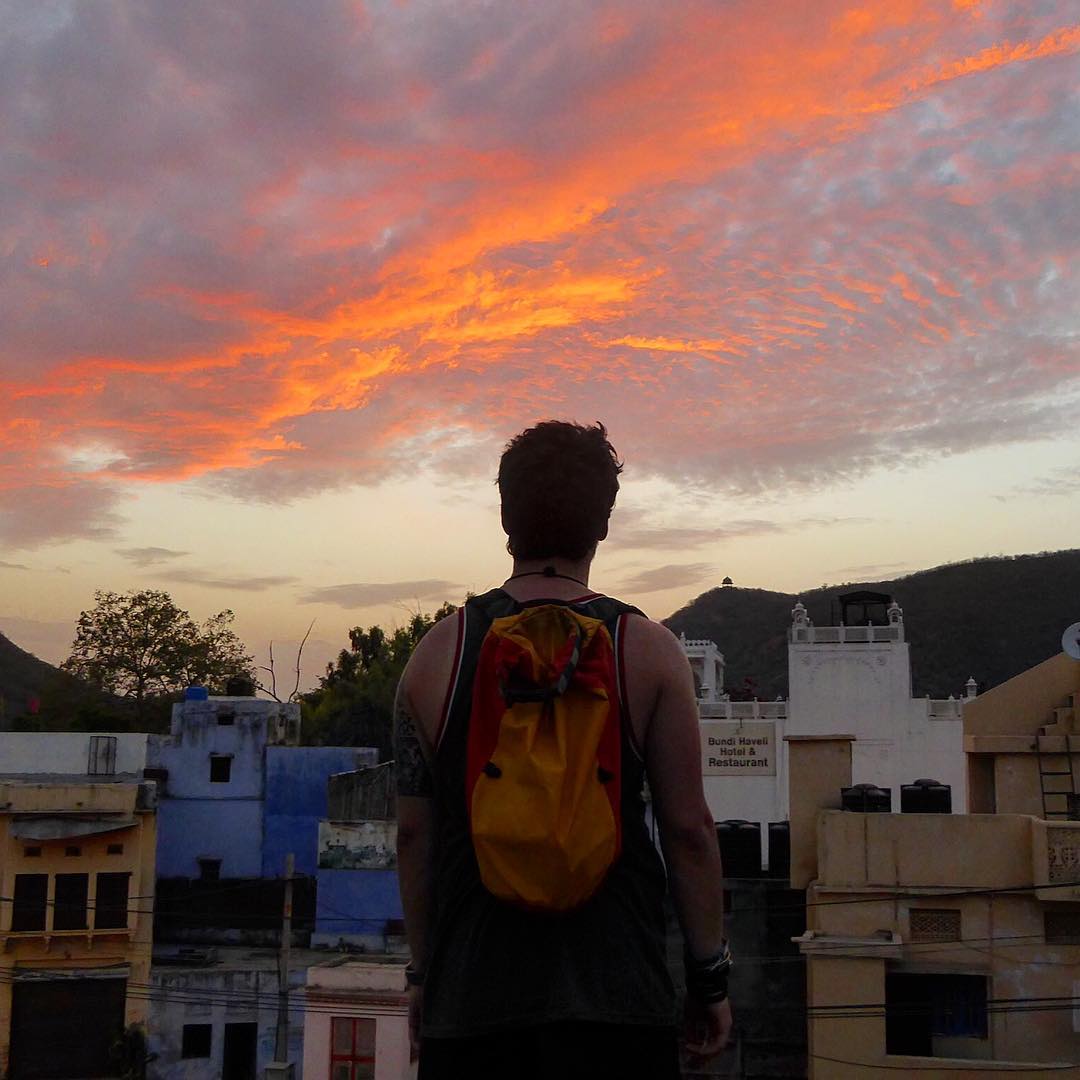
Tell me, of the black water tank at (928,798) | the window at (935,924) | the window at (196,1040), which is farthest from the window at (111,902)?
the window at (935,924)

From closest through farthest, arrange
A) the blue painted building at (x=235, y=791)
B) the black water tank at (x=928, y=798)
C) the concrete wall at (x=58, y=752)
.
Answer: the black water tank at (x=928, y=798) → the concrete wall at (x=58, y=752) → the blue painted building at (x=235, y=791)

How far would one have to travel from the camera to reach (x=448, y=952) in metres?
3.33

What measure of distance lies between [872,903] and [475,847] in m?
16.5

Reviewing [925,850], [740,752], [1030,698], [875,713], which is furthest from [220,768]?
[925,850]

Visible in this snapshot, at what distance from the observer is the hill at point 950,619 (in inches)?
3750

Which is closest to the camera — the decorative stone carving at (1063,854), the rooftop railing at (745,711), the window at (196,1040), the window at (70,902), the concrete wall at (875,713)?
the decorative stone carving at (1063,854)

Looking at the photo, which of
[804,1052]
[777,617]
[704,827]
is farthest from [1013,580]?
[704,827]

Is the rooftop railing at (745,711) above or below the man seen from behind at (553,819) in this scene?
above

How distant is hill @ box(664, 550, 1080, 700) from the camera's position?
9525 centimetres

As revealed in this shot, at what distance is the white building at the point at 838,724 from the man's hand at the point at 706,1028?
111ft

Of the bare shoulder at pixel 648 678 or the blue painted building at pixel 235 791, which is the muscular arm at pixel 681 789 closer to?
the bare shoulder at pixel 648 678

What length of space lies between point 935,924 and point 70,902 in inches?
831

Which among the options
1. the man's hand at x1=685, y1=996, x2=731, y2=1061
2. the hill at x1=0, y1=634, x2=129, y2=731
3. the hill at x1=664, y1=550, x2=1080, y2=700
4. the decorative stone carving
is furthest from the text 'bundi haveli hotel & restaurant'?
the hill at x1=664, y1=550, x2=1080, y2=700

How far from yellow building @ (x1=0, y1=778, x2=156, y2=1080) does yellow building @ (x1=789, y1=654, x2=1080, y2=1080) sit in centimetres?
1847
